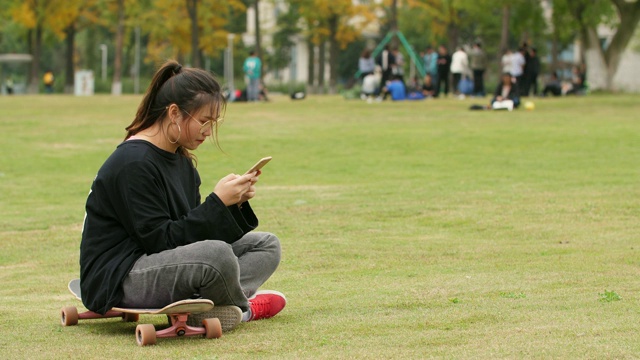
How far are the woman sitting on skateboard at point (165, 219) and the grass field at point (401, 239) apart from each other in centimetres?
28

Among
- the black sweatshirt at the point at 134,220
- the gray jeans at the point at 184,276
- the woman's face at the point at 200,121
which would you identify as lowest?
the gray jeans at the point at 184,276

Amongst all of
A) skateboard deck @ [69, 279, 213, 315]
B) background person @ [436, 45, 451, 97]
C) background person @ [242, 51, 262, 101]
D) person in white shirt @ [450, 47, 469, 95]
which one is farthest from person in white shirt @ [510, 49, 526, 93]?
skateboard deck @ [69, 279, 213, 315]

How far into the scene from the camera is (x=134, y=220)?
5.87 meters

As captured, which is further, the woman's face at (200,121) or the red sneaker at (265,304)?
the red sneaker at (265,304)

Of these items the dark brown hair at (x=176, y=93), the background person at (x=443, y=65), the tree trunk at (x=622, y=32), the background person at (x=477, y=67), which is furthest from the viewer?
the tree trunk at (x=622, y=32)

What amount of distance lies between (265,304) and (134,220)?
43.2 inches

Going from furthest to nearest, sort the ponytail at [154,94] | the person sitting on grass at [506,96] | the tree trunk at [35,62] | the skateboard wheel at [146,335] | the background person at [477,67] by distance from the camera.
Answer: the tree trunk at [35,62]
the background person at [477,67]
the person sitting on grass at [506,96]
the ponytail at [154,94]
the skateboard wheel at [146,335]

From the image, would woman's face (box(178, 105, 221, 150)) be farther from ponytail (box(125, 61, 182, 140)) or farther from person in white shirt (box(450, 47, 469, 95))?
person in white shirt (box(450, 47, 469, 95))

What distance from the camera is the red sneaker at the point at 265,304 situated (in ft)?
21.5

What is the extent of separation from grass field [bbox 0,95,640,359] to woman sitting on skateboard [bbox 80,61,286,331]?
276mm

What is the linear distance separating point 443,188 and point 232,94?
96.8 ft

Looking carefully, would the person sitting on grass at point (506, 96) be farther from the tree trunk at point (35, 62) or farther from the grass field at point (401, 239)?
the tree trunk at point (35, 62)

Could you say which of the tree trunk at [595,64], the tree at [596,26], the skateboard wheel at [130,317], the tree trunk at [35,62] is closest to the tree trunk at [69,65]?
the tree trunk at [35,62]

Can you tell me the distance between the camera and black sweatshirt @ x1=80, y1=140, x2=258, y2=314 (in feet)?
19.3
